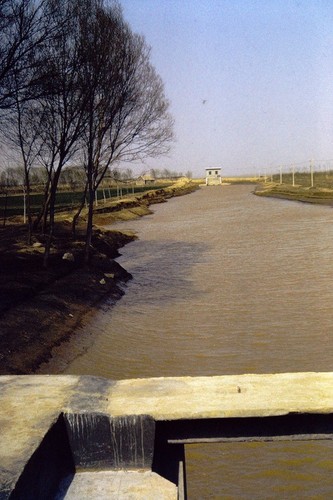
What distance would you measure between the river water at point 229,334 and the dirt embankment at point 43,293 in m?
0.33

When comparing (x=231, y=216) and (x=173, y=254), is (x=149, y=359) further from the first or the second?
(x=231, y=216)

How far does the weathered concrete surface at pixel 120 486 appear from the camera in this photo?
3514mm

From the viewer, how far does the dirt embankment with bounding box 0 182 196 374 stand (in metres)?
8.02

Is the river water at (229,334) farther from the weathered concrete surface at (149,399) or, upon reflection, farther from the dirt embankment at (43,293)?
the weathered concrete surface at (149,399)

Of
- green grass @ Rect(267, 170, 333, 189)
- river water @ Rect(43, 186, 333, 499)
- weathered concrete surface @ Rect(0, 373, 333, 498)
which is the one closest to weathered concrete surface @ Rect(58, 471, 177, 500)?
weathered concrete surface @ Rect(0, 373, 333, 498)

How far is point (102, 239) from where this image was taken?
22.6 m

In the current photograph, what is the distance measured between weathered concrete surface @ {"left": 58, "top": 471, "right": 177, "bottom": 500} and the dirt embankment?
357 centimetres

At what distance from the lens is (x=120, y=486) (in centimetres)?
362

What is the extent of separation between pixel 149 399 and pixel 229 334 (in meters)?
5.32

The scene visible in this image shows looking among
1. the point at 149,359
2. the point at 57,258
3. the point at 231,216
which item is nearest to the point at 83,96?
the point at 57,258

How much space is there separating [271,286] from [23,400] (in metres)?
9.70

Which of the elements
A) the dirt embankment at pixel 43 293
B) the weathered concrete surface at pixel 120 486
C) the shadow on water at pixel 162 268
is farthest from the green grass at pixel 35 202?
the weathered concrete surface at pixel 120 486

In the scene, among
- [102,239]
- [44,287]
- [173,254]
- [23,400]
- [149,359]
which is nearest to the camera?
[23,400]

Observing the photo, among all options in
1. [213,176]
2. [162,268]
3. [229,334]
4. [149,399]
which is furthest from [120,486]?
[213,176]
